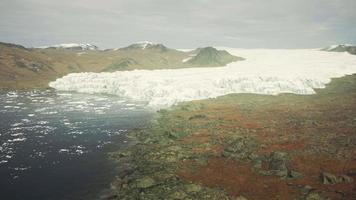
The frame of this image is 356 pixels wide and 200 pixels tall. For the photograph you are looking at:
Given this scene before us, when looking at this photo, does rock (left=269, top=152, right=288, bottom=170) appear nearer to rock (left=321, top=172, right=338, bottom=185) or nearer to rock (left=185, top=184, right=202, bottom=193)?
rock (left=321, top=172, right=338, bottom=185)

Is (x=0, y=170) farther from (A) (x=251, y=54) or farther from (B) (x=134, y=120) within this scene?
(A) (x=251, y=54)

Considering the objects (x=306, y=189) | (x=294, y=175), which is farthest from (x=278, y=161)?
(x=306, y=189)

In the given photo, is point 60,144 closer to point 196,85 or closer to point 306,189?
point 306,189

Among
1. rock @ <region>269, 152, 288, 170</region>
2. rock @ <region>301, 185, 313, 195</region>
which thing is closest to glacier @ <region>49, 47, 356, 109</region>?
rock @ <region>269, 152, 288, 170</region>

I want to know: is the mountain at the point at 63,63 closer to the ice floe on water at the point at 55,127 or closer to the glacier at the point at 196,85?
the glacier at the point at 196,85

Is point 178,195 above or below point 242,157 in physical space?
below
